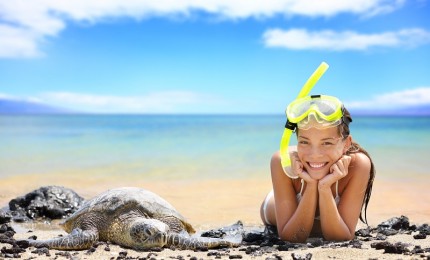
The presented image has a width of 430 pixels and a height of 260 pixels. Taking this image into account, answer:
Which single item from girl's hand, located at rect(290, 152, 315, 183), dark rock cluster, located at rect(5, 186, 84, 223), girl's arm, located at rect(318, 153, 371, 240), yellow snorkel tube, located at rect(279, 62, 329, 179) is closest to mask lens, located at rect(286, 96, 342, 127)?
yellow snorkel tube, located at rect(279, 62, 329, 179)

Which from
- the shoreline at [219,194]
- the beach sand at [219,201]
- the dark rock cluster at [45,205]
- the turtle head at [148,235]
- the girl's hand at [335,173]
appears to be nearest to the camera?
the girl's hand at [335,173]

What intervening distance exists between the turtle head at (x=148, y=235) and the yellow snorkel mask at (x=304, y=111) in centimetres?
146

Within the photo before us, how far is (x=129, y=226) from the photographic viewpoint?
608 cm

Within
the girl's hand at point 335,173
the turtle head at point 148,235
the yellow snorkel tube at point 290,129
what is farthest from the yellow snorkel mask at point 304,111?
the turtle head at point 148,235

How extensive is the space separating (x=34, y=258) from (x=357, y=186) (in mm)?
3286

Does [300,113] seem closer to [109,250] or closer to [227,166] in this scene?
[109,250]

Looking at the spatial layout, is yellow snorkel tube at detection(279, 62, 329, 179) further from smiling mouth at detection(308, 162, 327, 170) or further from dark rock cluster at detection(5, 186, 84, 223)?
dark rock cluster at detection(5, 186, 84, 223)

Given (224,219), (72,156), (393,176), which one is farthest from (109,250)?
(72,156)

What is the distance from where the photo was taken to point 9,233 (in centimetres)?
662

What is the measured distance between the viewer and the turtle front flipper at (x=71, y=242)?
5871 mm

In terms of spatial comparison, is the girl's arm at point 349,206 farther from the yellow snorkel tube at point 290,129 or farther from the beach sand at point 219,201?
the yellow snorkel tube at point 290,129

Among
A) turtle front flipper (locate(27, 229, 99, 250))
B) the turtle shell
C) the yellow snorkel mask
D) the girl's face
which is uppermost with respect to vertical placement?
the yellow snorkel mask

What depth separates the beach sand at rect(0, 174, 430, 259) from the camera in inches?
218

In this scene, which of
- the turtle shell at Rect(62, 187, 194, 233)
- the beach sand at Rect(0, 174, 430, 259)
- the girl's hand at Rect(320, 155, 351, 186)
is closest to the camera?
the girl's hand at Rect(320, 155, 351, 186)
